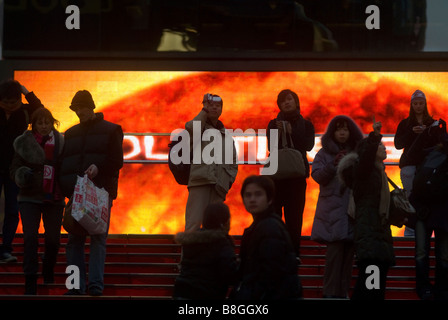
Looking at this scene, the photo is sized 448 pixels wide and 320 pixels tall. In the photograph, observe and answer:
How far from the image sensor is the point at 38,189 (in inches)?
374

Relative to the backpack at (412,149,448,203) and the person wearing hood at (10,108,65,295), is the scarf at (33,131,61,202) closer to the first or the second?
the person wearing hood at (10,108,65,295)

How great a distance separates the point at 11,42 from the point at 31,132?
5.24 meters

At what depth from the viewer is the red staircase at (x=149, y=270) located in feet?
32.8

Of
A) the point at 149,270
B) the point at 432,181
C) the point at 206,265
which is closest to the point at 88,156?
the point at 149,270

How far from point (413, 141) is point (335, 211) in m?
1.63

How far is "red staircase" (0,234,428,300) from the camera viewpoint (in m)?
9.98

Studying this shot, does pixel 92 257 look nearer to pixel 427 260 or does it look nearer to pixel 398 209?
pixel 398 209

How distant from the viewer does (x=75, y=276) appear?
9031 mm

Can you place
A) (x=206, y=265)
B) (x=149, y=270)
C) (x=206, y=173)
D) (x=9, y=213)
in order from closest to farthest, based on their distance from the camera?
1. (x=206, y=265)
2. (x=206, y=173)
3. (x=9, y=213)
4. (x=149, y=270)

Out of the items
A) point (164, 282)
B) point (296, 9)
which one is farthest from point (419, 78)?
point (164, 282)

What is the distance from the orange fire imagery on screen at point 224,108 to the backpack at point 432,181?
4670mm
